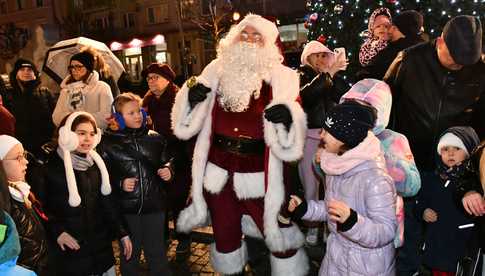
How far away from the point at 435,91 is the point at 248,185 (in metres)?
1.77

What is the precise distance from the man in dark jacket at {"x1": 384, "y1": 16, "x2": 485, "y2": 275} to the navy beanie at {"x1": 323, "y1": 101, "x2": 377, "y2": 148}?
1.33m

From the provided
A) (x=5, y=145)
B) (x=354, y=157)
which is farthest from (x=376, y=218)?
(x=5, y=145)

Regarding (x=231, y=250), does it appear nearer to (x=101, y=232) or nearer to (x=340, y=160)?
(x=101, y=232)

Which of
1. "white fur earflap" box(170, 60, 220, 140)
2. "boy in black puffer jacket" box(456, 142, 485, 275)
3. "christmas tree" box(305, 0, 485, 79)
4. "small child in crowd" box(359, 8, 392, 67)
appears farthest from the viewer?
"christmas tree" box(305, 0, 485, 79)

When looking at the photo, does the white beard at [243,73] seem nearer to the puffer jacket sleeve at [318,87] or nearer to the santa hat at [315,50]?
the puffer jacket sleeve at [318,87]

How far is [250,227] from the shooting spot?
370 centimetres

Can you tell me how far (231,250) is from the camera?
3521 millimetres

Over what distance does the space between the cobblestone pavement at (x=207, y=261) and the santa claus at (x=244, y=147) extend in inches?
24.5

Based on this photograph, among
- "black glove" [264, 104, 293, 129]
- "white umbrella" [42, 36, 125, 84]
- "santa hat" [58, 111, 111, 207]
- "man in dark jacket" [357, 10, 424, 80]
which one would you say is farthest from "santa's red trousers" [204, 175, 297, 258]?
"white umbrella" [42, 36, 125, 84]

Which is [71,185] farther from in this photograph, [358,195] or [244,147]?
[358,195]

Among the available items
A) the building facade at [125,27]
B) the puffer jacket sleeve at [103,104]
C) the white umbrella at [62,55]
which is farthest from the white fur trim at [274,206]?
the building facade at [125,27]

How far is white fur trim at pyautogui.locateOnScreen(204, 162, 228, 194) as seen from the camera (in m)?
3.49

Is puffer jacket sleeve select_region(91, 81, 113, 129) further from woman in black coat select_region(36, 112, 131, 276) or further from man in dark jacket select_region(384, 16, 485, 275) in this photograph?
man in dark jacket select_region(384, 16, 485, 275)

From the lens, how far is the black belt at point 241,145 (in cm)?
350
